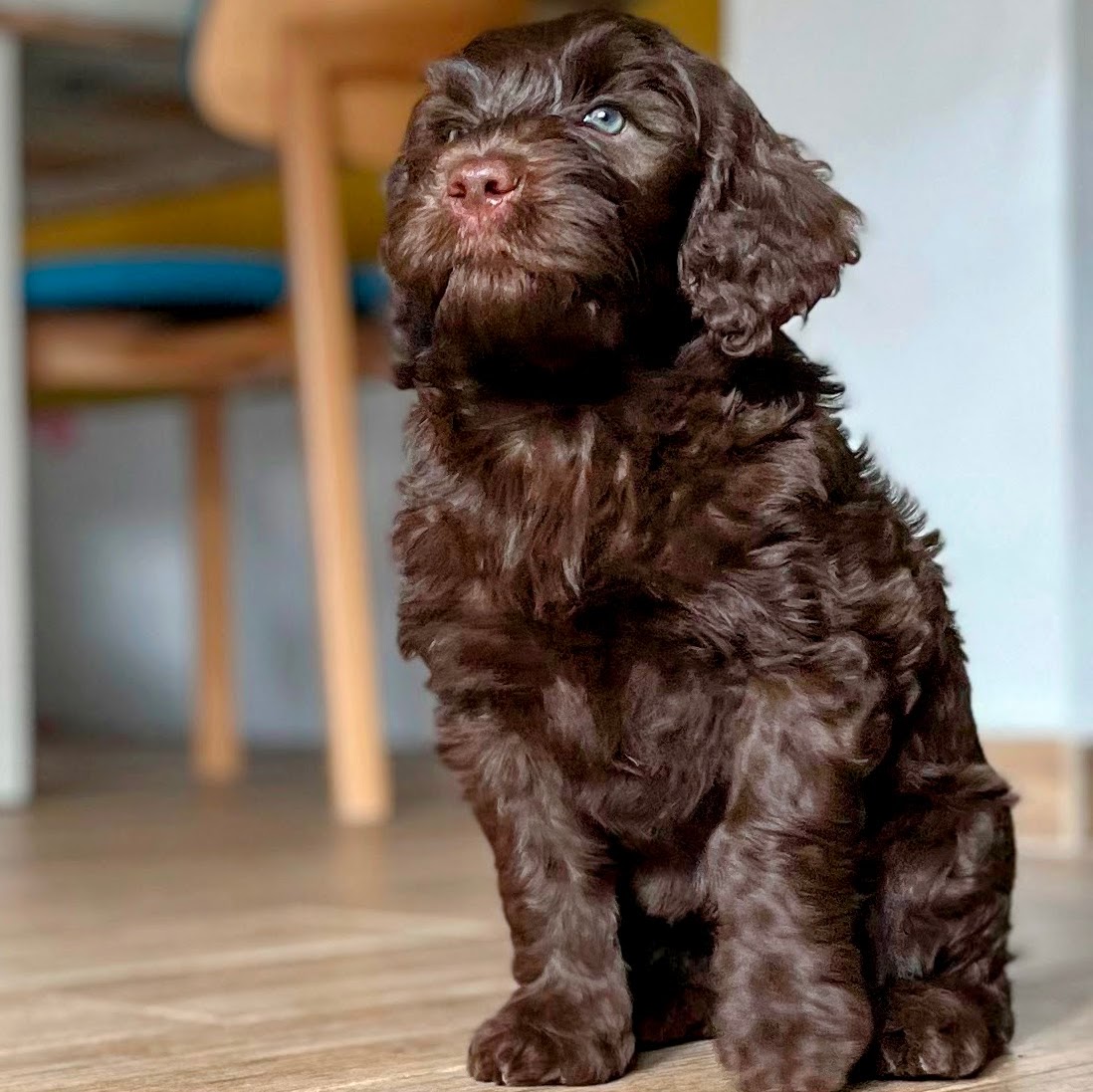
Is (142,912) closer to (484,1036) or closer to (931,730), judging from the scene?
(484,1036)

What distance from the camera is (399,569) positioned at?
123cm

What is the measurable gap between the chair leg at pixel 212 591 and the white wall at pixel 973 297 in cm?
178


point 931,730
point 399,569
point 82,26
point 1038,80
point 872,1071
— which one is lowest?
point 872,1071

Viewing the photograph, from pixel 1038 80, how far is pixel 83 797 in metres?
2.26

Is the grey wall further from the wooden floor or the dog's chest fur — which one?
the dog's chest fur

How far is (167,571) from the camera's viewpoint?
221 inches

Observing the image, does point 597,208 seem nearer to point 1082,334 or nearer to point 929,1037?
point 929,1037

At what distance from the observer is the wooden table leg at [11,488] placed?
3.40 metres

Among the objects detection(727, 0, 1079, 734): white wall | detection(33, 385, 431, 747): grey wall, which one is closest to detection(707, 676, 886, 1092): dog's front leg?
detection(727, 0, 1079, 734): white wall

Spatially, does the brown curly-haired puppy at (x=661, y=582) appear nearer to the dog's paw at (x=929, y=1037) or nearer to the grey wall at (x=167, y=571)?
the dog's paw at (x=929, y=1037)

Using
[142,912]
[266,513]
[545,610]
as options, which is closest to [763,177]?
[545,610]

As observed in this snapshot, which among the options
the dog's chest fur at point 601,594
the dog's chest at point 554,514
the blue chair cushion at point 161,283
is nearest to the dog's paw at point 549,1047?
the dog's chest fur at point 601,594

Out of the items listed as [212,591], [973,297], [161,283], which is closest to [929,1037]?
[973,297]

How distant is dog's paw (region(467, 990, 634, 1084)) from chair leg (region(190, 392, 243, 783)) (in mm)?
3014
